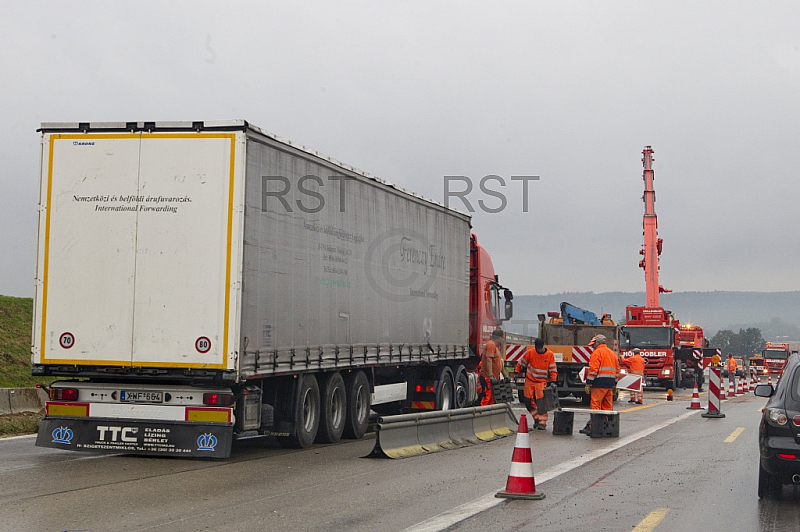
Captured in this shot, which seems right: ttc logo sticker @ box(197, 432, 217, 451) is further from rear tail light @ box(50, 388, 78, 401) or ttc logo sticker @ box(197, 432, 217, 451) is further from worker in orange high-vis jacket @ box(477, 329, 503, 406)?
worker in orange high-vis jacket @ box(477, 329, 503, 406)

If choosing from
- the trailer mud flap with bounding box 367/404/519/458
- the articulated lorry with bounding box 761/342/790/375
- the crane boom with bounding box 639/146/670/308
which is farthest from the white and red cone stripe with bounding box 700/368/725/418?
the articulated lorry with bounding box 761/342/790/375

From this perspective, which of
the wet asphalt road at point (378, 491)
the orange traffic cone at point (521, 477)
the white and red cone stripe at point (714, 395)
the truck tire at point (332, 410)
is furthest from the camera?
the white and red cone stripe at point (714, 395)

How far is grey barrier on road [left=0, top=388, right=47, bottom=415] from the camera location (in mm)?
16219

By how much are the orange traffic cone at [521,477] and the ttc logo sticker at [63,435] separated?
5.27 m

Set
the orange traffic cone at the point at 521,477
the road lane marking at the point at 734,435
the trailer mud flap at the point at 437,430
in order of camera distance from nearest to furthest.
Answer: the orange traffic cone at the point at 521,477 → the trailer mud flap at the point at 437,430 → the road lane marking at the point at 734,435

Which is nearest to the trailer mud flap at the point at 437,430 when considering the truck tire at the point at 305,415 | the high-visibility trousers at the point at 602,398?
the truck tire at the point at 305,415

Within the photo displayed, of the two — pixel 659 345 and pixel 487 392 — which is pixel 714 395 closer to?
pixel 487 392

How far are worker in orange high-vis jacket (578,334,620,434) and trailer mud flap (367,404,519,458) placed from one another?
1.45m

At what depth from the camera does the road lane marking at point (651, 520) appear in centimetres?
785

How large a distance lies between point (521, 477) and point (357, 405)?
5.98 metres

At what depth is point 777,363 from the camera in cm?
6081

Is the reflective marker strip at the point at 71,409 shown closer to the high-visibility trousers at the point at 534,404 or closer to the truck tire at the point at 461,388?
the high-visibility trousers at the point at 534,404

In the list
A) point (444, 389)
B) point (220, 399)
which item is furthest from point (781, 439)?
point (444, 389)

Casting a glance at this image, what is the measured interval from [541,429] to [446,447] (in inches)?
155
